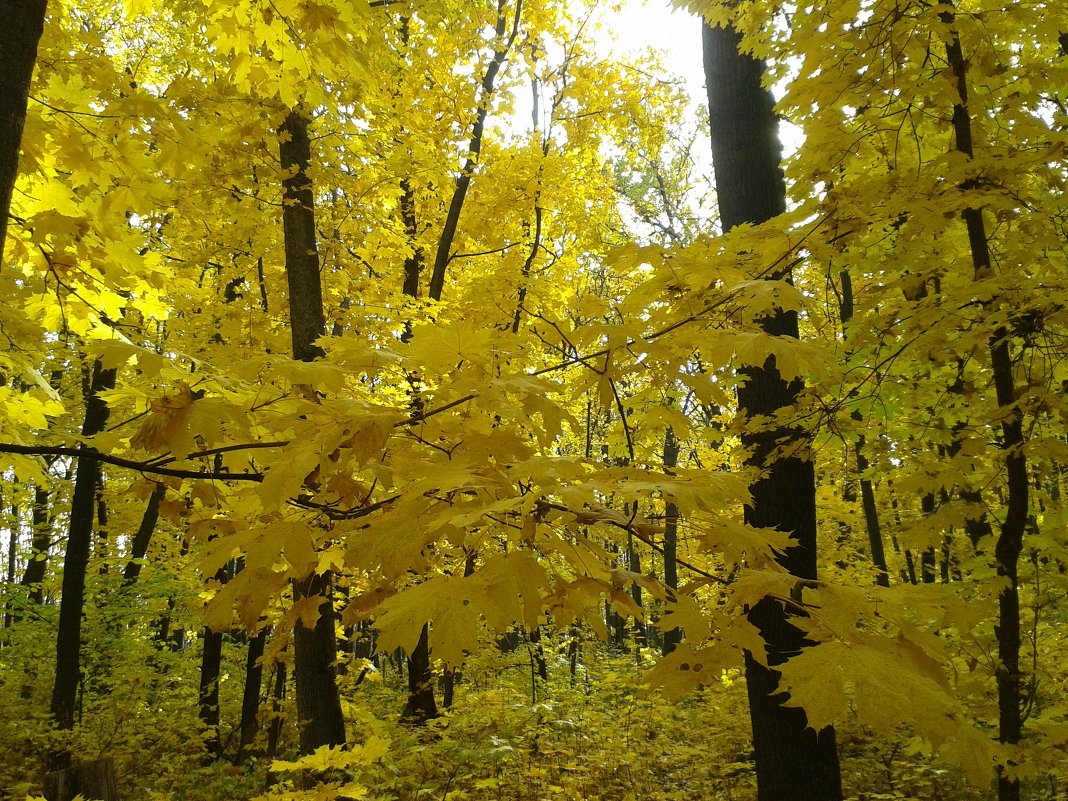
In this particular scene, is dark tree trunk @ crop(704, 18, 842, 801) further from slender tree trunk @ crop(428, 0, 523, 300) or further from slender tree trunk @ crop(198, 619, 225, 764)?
slender tree trunk @ crop(198, 619, 225, 764)

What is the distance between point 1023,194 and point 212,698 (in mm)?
11868

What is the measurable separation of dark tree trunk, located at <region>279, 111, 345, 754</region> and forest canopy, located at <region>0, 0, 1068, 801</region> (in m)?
0.03

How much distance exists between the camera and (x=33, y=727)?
8.02 meters

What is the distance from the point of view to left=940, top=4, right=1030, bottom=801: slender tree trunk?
116 inches

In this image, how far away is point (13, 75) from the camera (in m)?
1.69

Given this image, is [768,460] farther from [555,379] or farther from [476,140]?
[476,140]

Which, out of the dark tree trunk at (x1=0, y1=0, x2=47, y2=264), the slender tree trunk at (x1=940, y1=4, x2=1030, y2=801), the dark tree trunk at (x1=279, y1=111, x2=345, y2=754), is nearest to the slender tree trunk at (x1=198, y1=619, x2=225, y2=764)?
the dark tree trunk at (x1=279, y1=111, x2=345, y2=754)

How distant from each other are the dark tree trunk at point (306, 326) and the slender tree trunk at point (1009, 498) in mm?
4046

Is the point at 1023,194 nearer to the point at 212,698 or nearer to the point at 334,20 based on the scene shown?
the point at 334,20

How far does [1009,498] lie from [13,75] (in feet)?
14.4

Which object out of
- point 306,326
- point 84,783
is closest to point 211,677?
A: point 84,783

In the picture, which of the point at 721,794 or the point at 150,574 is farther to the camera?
the point at 150,574

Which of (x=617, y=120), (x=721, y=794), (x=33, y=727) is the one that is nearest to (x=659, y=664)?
(x=721, y=794)

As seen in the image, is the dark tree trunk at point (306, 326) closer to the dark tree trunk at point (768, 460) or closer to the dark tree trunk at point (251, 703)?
the dark tree trunk at point (768, 460)
